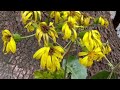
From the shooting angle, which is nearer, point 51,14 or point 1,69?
point 51,14

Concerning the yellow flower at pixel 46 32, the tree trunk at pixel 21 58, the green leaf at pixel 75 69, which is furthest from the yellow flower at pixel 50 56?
the tree trunk at pixel 21 58

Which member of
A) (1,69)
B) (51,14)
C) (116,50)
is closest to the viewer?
(51,14)

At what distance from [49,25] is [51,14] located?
109 mm

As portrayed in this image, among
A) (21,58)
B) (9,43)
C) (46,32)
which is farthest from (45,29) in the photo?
(21,58)

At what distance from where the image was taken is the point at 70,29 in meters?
0.93

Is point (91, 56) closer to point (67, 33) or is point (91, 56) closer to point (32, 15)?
point (67, 33)

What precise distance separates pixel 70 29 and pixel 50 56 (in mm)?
114

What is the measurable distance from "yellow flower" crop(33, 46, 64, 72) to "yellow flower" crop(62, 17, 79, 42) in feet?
0.18

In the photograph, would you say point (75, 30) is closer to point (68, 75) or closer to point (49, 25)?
point (49, 25)

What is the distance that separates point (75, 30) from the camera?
0.94m
